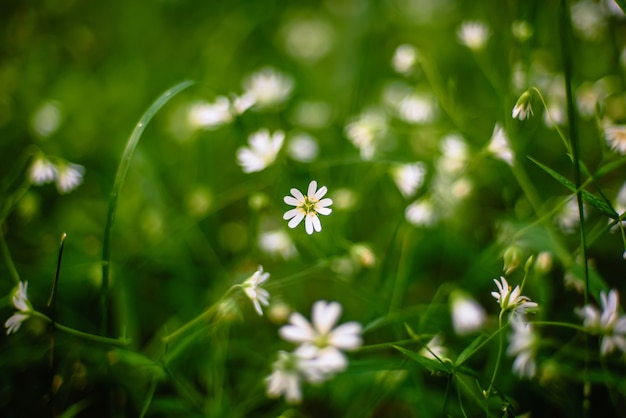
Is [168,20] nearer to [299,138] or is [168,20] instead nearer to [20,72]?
[20,72]

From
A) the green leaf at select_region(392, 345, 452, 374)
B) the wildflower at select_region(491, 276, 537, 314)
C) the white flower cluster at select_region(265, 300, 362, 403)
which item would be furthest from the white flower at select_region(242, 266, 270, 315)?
the wildflower at select_region(491, 276, 537, 314)

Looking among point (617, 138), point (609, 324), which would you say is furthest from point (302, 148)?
point (609, 324)

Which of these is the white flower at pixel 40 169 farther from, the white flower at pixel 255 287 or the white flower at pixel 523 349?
the white flower at pixel 523 349

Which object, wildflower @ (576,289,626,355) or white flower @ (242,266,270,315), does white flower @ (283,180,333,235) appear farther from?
wildflower @ (576,289,626,355)

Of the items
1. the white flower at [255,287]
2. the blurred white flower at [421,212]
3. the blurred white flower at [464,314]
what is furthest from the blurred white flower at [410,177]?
the white flower at [255,287]

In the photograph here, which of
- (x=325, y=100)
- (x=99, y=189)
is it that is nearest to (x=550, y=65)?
(x=325, y=100)
